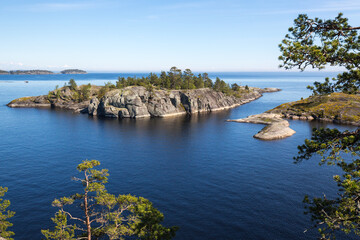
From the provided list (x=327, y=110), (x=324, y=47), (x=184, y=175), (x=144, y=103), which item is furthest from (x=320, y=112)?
(x=324, y=47)

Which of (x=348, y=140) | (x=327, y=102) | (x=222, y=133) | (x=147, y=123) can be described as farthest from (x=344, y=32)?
(x=327, y=102)

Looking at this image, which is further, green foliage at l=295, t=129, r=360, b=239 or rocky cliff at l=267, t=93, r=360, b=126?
rocky cliff at l=267, t=93, r=360, b=126

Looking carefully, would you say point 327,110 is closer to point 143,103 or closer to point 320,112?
point 320,112

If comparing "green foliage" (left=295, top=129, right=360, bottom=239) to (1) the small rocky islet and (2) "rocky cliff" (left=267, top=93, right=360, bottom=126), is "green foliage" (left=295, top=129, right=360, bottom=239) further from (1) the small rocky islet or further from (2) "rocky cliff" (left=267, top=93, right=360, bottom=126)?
(2) "rocky cliff" (left=267, top=93, right=360, bottom=126)

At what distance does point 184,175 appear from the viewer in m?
66.0

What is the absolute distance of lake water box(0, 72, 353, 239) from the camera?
146 feet

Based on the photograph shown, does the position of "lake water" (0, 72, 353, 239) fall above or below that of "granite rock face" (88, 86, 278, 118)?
below

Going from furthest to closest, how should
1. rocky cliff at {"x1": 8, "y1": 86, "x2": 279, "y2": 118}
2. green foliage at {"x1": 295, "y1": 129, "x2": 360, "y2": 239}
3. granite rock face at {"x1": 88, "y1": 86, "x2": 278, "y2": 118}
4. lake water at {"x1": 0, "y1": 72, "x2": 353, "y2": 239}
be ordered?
rocky cliff at {"x1": 8, "y1": 86, "x2": 279, "y2": 118} < granite rock face at {"x1": 88, "y1": 86, "x2": 278, "y2": 118} < lake water at {"x1": 0, "y1": 72, "x2": 353, "y2": 239} < green foliage at {"x1": 295, "y1": 129, "x2": 360, "y2": 239}

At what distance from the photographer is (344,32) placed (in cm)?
1988

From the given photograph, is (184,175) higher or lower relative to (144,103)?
lower

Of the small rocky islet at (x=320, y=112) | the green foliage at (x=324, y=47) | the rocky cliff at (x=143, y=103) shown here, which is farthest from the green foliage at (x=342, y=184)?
the rocky cliff at (x=143, y=103)

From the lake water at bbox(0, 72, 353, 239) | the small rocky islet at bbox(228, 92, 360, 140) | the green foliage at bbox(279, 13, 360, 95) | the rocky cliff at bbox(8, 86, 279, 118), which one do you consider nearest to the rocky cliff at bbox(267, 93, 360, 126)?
the small rocky islet at bbox(228, 92, 360, 140)

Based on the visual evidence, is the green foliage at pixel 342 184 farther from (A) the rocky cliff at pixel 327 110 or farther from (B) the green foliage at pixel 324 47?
(A) the rocky cliff at pixel 327 110

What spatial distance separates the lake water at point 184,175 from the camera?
4459 cm
